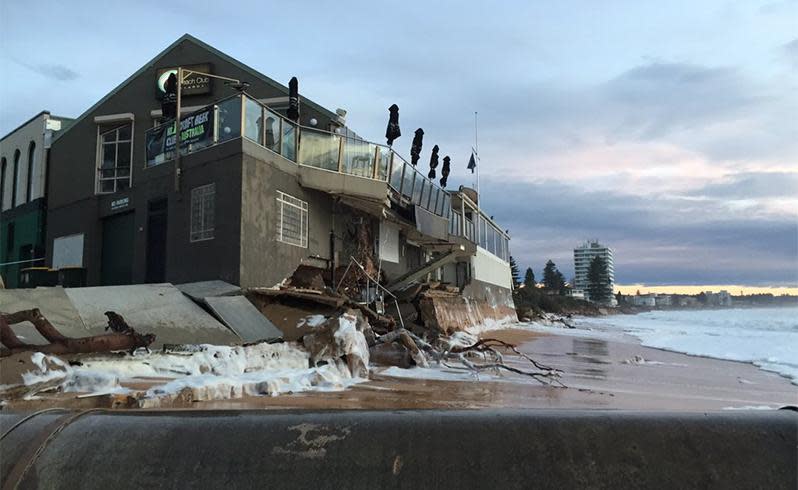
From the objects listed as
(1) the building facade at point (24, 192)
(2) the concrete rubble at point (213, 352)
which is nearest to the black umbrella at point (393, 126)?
(2) the concrete rubble at point (213, 352)

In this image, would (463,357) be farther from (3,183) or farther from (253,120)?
(3,183)

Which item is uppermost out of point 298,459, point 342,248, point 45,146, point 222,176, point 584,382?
point 45,146

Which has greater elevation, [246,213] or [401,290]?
[246,213]

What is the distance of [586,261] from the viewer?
190 meters

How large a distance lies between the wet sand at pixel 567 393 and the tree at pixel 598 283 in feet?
485

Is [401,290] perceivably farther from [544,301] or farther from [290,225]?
[544,301]

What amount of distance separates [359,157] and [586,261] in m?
189

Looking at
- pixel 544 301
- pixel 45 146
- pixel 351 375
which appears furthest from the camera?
pixel 544 301

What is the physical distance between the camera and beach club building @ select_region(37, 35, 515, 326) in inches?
496

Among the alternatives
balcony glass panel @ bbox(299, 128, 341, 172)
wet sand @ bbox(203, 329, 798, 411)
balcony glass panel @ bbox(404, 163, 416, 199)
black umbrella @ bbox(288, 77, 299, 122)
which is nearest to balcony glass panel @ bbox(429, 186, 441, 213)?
balcony glass panel @ bbox(404, 163, 416, 199)

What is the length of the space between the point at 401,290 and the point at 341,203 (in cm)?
335

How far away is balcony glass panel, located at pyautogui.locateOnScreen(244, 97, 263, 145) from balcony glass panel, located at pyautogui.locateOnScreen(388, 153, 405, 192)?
489cm

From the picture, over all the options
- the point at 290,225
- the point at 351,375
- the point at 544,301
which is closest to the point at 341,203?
the point at 290,225

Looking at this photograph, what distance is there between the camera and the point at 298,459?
1.81 m
